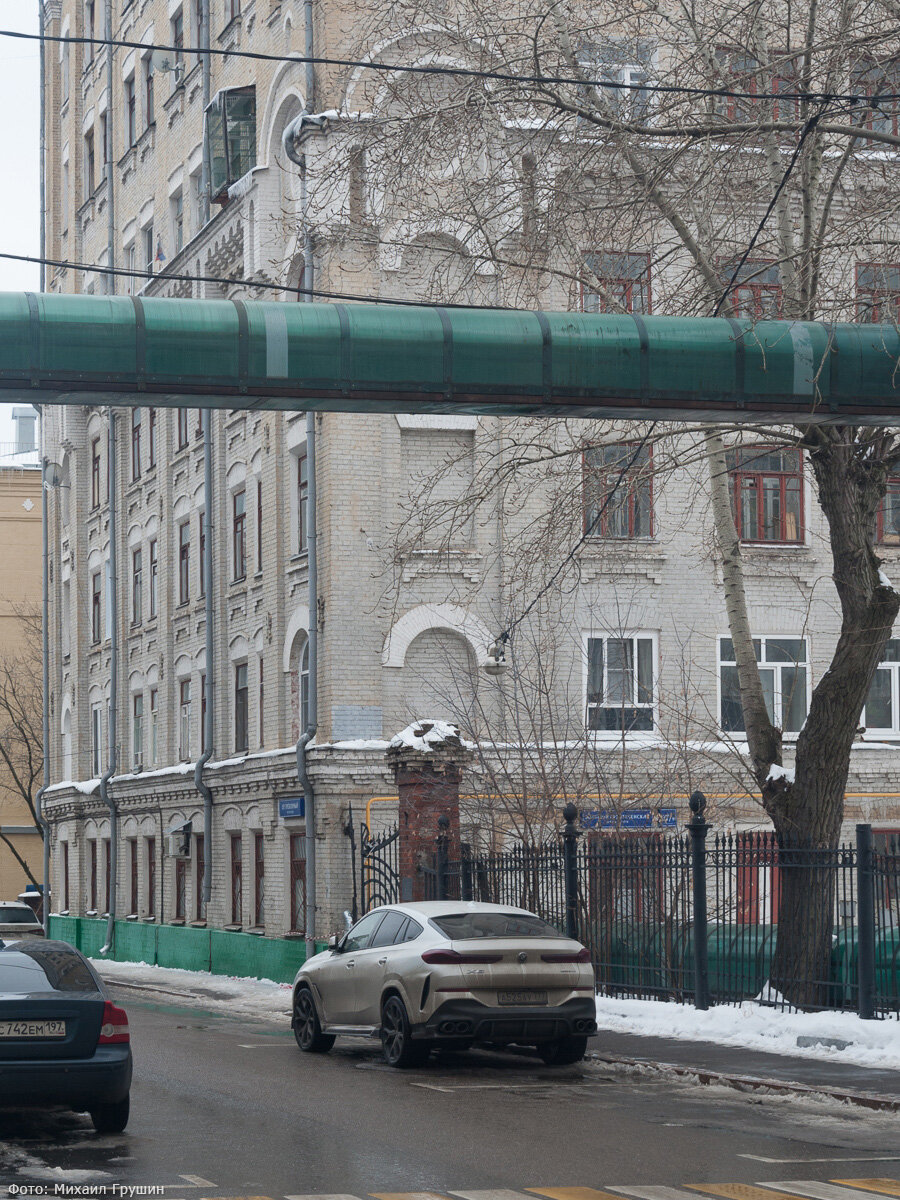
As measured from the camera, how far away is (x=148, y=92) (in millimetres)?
44000

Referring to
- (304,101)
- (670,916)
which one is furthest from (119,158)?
(670,916)

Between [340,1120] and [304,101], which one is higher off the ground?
[304,101]

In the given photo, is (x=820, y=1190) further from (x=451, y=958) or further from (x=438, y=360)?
(x=438, y=360)

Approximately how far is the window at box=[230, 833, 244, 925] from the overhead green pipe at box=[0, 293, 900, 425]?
69.9 feet

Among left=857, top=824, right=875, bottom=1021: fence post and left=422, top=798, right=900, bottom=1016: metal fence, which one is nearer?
left=857, top=824, right=875, bottom=1021: fence post

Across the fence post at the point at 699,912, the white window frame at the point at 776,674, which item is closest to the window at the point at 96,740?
the white window frame at the point at 776,674

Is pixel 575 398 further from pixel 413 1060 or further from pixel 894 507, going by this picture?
pixel 894 507

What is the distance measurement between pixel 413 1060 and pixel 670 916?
561 cm

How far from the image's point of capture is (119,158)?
46.5m

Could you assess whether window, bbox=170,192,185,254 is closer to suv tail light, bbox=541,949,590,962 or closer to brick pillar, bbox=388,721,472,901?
brick pillar, bbox=388,721,472,901

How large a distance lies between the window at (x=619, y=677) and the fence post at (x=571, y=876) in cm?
1014

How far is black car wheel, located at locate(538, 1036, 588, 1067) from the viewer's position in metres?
15.4

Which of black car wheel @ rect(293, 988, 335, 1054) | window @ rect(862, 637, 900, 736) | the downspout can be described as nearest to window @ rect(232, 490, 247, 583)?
the downspout

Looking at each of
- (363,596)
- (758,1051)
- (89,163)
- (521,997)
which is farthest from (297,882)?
(89,163)
